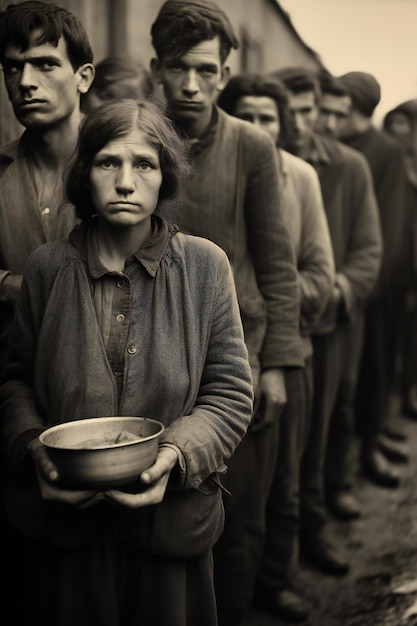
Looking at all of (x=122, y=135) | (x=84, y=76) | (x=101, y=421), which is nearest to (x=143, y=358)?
(x=101, y=421)

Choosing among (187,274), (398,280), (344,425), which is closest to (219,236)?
(187,274)

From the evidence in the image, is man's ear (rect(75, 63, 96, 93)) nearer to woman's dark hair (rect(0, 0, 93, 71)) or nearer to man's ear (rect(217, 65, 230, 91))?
woman's dark hair (rect(0, 0, 93, 71))

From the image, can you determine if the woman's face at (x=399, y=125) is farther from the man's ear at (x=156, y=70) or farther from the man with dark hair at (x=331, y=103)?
the man's ear at (x=156, y=70)

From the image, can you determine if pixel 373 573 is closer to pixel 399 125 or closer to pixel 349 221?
pixel 349 221

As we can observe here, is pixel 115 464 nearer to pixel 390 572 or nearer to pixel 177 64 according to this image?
pixel 177 64

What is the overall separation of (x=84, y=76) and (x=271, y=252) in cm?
103

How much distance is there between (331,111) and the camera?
4625 mm

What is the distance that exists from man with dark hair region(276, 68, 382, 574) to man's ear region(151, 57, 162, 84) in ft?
3.47

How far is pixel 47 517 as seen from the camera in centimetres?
247

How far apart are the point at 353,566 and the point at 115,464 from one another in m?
2.68

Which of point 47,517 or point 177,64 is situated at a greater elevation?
point 177,64

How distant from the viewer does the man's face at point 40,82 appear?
9.30ft

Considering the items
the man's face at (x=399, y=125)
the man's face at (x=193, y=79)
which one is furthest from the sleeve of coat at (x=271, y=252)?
the man's face at (x=399, y=125)

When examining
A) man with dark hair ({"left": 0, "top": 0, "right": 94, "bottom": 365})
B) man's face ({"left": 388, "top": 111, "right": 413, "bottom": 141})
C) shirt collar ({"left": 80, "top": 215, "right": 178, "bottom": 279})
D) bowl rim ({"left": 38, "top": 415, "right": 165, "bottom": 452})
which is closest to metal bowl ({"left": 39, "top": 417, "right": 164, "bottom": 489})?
bowl rim ({"left": 38, "top": 415, "right": 165, "bottom": 452})
